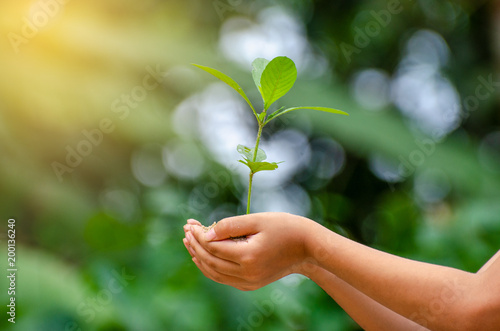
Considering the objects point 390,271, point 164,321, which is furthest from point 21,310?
point 390,271

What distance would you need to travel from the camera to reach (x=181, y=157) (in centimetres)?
189

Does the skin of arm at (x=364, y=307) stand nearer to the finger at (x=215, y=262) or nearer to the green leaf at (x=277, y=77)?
the finger at (x=215, y=262)

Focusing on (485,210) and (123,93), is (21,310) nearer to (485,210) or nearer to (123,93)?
(123,93)

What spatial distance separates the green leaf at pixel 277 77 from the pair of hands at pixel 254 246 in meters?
0.14

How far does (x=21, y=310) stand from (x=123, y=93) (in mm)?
865

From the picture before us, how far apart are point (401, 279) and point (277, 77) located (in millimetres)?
250

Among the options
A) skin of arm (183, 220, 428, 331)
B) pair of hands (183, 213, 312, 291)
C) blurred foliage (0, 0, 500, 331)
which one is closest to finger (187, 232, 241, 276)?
pair of hands (183, 213, 312, 291)

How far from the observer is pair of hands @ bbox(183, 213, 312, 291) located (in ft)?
1.63

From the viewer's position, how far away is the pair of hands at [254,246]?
1.63 feet

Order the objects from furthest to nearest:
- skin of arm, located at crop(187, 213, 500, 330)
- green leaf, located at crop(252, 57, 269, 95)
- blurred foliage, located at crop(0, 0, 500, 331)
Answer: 1. blurred foliage, located at crop(0, 0, 500, 331)
2. green leaf, located at crop(252, 57, 269, 95)
3. skin of arm, located at crop(187, 213, 500, 330)

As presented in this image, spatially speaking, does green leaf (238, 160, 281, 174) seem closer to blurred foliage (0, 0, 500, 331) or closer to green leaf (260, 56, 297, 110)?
green leaf (260, 56, 297, 110)

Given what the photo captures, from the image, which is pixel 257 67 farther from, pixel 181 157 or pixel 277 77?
pixel 181 157

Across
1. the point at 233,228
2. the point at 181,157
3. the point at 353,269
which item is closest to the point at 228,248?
the point at 233,228

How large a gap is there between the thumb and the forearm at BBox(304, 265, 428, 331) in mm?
119
